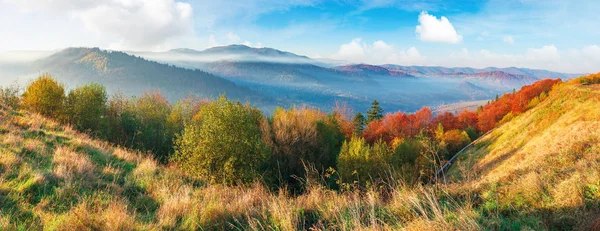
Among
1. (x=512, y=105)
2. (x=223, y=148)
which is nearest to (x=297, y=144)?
(x=223, y=148)

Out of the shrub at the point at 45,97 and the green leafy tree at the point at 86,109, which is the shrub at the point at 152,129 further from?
the shrub at the point at 45,97

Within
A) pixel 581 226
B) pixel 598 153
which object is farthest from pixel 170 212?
pixel 598 153

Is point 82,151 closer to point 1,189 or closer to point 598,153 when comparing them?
point 1,189

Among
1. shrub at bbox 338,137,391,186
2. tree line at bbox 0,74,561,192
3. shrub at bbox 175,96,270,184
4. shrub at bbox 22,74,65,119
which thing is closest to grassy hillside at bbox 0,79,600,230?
tree line at bbox 0,74,561,192

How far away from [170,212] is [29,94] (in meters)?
31.6

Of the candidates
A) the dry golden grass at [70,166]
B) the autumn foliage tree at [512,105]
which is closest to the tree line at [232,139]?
the dry golden grass at [70,166]

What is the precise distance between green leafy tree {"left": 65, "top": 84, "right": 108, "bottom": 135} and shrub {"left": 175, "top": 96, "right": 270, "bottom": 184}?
635 inches

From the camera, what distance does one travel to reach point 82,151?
38.9ft

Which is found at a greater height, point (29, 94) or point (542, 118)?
point (29, 94)

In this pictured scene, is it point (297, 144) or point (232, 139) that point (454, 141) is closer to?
point (297, 144)

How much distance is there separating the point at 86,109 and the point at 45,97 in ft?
12.2

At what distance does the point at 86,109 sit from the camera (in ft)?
101

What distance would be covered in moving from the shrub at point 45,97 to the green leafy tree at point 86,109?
97cm

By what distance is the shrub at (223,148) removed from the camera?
18.4m
